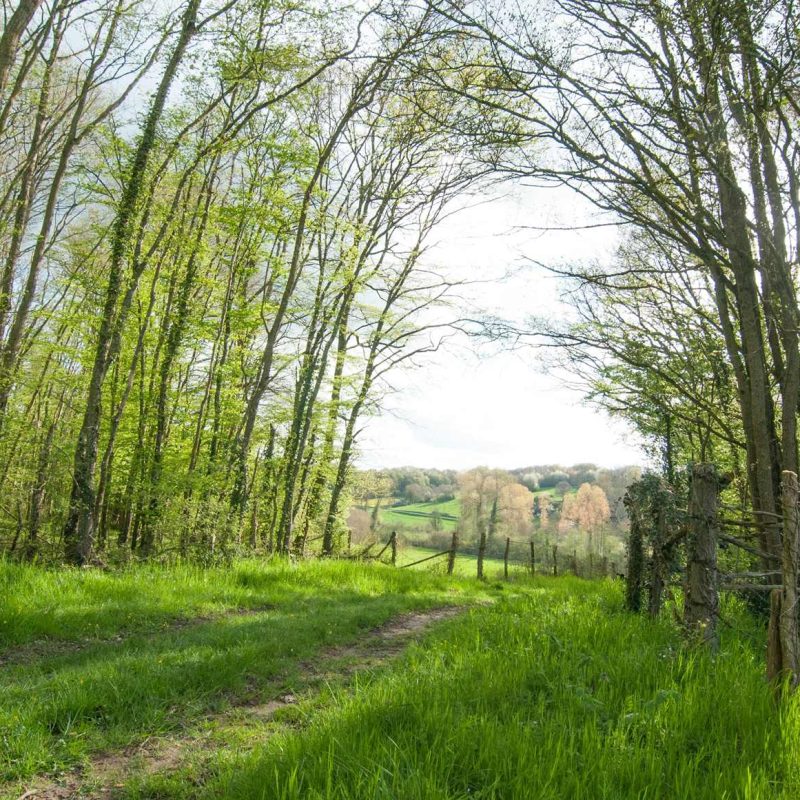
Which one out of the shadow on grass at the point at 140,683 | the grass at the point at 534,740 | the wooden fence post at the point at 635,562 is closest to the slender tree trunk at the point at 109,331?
the shadow on grass at the point at 140,683

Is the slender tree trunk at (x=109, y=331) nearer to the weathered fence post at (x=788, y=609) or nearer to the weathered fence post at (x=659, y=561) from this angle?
the weathered fence post at (x=659, y=561)

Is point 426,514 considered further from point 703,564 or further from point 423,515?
point 703,564

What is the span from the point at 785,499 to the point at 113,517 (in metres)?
20.7

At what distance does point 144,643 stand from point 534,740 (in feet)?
14.1

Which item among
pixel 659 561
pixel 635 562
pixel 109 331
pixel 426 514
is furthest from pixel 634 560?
pixel 426 514

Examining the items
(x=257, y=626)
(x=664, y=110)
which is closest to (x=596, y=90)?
(x=664, y=110)

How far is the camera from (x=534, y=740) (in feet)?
9.04

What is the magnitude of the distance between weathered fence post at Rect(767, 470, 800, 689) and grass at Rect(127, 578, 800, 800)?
0.20 m

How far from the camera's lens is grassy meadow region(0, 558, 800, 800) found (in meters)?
2.47

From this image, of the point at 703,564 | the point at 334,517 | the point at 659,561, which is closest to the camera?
the point at 703,564

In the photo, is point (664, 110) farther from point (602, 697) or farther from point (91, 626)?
point (91, 626)

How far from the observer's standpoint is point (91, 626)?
5.87 metres

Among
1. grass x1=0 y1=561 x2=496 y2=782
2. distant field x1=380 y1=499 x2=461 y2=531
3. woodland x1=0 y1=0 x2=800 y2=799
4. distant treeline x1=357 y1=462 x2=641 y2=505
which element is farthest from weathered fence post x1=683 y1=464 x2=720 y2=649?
distant treeline x1=357 y1=462 x2=641 y2=505

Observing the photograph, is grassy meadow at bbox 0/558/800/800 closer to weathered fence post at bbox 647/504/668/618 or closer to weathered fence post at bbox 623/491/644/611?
weathered fence post at bbox 647/504/668/618
